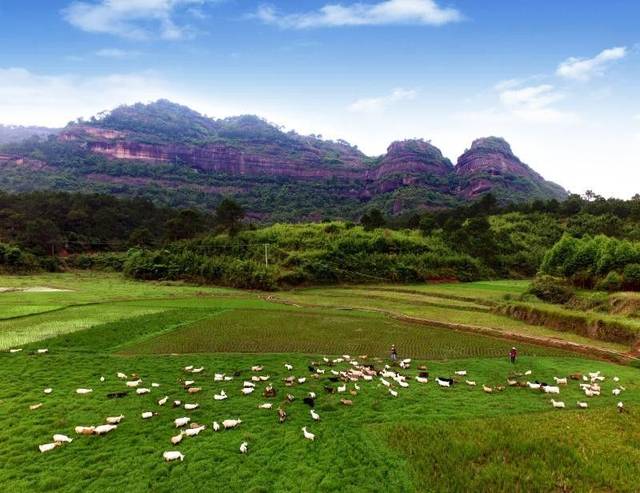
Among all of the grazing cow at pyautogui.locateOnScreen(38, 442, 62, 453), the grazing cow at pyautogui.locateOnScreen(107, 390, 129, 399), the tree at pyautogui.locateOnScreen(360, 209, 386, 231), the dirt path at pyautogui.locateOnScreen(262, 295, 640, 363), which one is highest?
the tree at pyautogui.locateOnScreen(360, 209, 386, 231)

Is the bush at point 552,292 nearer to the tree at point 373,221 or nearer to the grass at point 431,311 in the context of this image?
the grass at point 431,311

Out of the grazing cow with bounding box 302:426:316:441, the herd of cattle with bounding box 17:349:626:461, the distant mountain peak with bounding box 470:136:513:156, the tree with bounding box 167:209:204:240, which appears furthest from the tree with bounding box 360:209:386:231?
the distant mountain peak with bounding box 470:136:513:156

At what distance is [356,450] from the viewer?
9.65 metres

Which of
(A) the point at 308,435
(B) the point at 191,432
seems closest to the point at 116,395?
(B) the point at 191,432

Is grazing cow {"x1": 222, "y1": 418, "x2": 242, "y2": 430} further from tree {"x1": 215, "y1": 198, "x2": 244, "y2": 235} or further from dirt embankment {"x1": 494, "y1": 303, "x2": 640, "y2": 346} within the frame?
tree {"x1": 215, "y1": 198, "x2": 244, "y2": 235}

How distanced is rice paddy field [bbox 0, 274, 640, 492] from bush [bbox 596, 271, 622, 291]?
11.5 meters

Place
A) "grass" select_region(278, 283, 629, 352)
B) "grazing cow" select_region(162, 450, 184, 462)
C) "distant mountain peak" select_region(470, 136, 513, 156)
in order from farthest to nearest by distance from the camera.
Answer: "distant mountain peak" select_region(470, 136, 513, 156) < "grass" select_region(278, 283, 629, 352) < "grazing cow" select_region(162, 450, 184, 462)

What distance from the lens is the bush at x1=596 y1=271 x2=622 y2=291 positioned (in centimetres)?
2973

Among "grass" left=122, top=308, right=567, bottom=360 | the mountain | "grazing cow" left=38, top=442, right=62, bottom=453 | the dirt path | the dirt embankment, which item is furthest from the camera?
the mountain

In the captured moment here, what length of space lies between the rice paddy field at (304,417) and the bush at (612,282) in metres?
11.5

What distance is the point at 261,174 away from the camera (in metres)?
177

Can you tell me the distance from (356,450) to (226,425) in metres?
3.36

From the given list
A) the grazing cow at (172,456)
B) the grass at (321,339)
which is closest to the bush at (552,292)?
the grass at (321,339)

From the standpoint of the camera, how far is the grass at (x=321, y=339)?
62.7 feet
